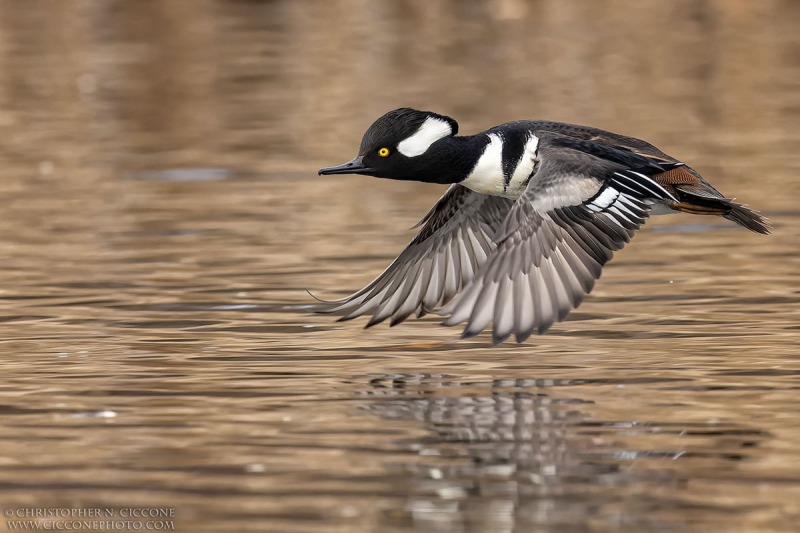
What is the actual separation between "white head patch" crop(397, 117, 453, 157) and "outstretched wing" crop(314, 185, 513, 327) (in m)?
0.58

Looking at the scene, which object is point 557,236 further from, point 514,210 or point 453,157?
point 453,157

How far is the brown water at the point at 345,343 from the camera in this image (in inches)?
236

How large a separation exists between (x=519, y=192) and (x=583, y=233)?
41.6 inches

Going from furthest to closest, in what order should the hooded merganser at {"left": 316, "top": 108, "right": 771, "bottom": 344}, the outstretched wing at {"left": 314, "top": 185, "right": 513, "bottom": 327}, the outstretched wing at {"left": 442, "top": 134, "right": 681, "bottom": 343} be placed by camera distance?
the outstretched wing at {"left": 314, "top": 185, "right": 513, "bottom": 327}, the hooded merganser at {"left": 316, "top": 108, "right": 771, "bottom": 344}, the outstretched wing at {"left": 442, "top": 134, "right": 681, "bottom": 343}

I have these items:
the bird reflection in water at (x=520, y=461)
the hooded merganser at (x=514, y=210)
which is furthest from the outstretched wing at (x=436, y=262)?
the bird reflection in water at (x=520, y=461)

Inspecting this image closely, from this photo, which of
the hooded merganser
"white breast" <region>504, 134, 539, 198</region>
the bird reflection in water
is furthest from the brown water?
"white breast" <region>504, 134, 539, 198</region>

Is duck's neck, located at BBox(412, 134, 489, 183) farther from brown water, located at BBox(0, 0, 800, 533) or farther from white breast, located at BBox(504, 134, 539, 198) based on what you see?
brown water, located at BBox(0, 0, 800, 533)

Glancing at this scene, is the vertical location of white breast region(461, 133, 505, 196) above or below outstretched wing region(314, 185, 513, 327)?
above

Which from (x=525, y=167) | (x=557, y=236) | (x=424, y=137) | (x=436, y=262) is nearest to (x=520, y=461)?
(x=557, y=236)

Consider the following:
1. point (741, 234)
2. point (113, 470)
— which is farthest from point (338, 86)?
point (113, 470)

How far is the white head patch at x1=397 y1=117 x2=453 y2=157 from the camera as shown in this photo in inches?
351

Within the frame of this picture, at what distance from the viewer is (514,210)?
26.9 ft

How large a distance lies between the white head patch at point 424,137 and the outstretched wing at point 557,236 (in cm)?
63

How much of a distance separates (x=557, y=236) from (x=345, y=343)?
141 centimetres
